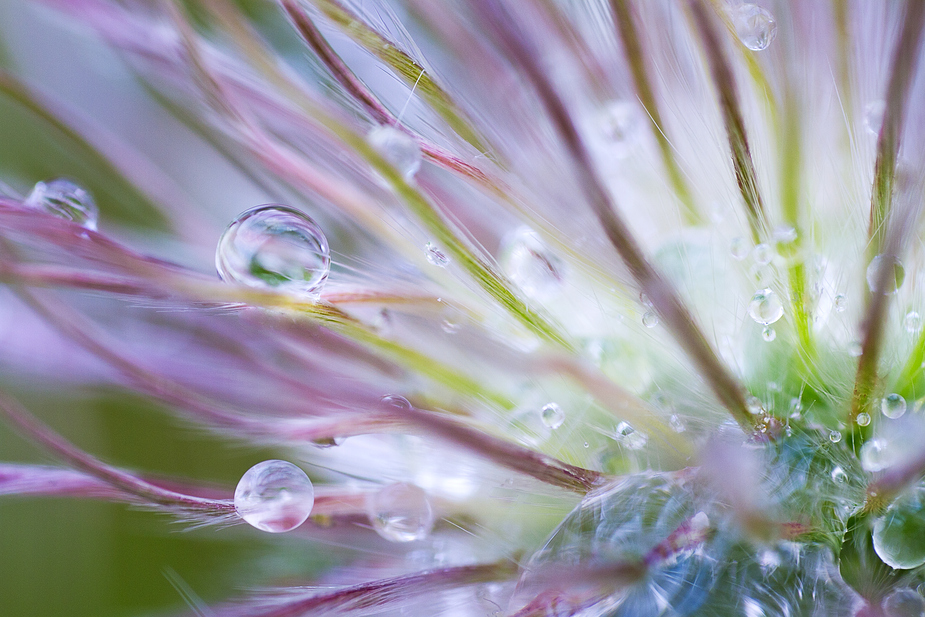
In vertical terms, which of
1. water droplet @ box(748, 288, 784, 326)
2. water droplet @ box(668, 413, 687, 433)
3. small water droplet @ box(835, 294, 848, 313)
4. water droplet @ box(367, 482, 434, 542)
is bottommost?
water droplet @ box(668, 413, 687, 433)

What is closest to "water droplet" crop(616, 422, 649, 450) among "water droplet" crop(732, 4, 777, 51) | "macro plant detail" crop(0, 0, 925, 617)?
"macro plant detail" crop(0, 0, 925, 617)

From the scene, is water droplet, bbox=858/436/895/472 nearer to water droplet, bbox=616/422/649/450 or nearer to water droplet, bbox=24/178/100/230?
water droplet, bbox=616/422/649/450

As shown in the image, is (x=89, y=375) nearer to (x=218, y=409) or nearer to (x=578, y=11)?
(x=218, y=409)

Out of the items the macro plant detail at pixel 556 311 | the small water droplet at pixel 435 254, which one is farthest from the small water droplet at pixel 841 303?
the small water droplet at pixel 435 254

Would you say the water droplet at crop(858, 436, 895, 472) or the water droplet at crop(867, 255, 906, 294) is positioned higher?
the water droplet at crop(867, 255, 906, 294)

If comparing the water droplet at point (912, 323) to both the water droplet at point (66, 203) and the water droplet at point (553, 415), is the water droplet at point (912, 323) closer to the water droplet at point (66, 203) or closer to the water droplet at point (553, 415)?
the water droplet at point (553, 415)
